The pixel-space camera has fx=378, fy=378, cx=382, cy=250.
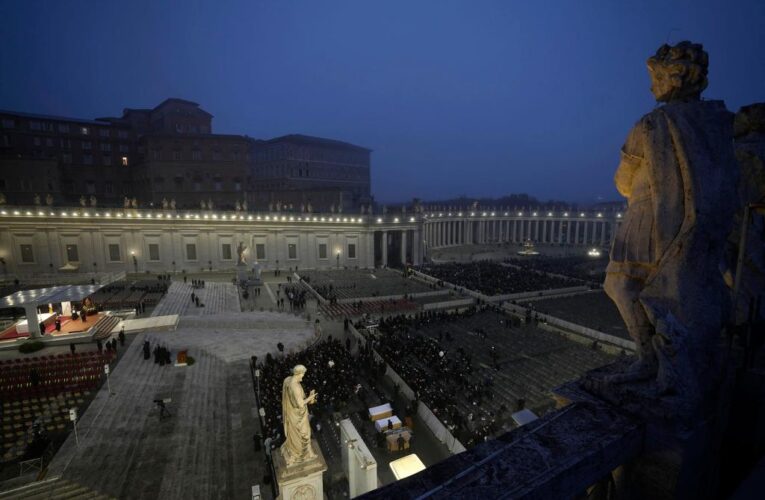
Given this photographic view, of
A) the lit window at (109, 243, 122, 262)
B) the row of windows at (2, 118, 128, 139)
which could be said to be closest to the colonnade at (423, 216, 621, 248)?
the lit window at (109, 243, 122, 262)

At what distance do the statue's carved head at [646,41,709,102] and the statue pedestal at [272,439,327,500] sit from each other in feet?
34.6

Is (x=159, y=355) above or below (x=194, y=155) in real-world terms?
below

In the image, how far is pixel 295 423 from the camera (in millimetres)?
9391

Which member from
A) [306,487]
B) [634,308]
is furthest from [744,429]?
[306,487]

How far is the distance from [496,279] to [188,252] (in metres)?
→ 40.3

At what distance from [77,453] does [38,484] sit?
61.7 inches

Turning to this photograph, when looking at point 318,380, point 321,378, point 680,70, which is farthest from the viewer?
point 321,378

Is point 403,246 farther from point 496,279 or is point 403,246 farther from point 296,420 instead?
point 296,420

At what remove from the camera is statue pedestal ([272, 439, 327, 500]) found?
969cm

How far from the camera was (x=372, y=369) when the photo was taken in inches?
814

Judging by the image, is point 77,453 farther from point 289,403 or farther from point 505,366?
point 505,366

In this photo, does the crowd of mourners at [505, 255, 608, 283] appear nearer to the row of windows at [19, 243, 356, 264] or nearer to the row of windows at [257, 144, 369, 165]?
the row of windows at [19, 243, 356, 264]

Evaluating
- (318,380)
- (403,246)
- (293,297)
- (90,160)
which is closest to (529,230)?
(403,246)

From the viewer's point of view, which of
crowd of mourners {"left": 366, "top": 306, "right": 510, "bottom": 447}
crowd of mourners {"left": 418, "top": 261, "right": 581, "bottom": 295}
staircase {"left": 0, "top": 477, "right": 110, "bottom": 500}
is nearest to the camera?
staircase {"left": 0, "top": 477, "right": 110, "bottom": 500}
